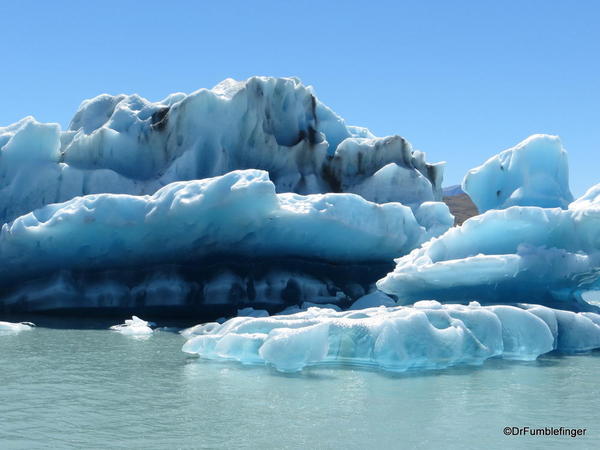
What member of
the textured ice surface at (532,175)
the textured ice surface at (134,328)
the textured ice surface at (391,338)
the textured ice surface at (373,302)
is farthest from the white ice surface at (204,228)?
the textured ice surface at (391,338)

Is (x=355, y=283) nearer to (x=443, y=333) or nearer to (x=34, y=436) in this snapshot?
(x=443, y=333)

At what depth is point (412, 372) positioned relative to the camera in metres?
8.15

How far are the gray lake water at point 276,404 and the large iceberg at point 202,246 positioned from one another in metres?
4.39

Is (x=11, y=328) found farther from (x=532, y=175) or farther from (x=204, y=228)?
(x=532, y=175)

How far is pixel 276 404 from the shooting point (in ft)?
20.8

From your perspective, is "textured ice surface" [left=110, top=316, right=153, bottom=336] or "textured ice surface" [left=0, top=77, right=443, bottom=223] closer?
"textured ice surface" [left=110, top=316, right=153, bottom=336]

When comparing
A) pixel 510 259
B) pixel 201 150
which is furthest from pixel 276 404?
pixel 201 150

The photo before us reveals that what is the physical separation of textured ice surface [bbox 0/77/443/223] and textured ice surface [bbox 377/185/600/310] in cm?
673

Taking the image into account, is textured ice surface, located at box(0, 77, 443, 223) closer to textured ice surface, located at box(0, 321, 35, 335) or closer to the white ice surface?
the white ice surface

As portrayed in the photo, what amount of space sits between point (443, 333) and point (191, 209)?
6148mm

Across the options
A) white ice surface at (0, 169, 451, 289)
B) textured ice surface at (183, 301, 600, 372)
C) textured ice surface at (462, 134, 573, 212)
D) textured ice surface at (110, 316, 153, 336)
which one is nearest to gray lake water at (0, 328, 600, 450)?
textured ice surface at (183, 301, 600, 372)

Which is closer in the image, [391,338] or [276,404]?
[276,404]

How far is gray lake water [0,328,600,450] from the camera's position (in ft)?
17.2

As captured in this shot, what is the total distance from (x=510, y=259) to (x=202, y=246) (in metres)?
7.01
